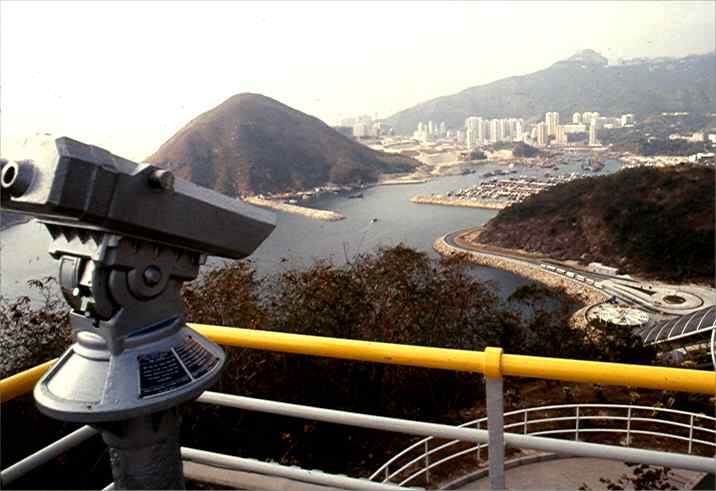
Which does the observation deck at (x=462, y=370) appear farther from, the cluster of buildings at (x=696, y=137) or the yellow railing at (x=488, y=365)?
the cluster of buildings at (x=696, y=137)

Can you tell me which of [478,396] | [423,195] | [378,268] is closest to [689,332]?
[378,268]

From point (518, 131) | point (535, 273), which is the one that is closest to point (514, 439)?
point (535, 273)

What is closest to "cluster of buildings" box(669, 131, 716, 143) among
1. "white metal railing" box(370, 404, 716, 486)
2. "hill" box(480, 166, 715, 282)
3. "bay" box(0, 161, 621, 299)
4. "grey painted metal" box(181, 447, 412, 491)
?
"hill" box(480, 166, 715, 282)

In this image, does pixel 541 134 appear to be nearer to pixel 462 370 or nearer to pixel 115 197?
pixel 462 370

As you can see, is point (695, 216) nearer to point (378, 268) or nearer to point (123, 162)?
point (378, 268)

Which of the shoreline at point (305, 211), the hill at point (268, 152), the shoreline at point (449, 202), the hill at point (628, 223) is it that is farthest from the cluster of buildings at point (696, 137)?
the hill at point (268, 152)

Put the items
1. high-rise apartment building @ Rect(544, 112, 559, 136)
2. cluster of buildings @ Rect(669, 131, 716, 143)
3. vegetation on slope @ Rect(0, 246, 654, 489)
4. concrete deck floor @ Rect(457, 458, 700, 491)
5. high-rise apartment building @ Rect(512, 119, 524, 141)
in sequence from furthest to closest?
high-rise apartment building @ Rect(512, 119, 524, 141) < high-rise apartment building @ Rect(544, 112, 559, 136) < cluster of buildings @ Rect(669, 131, 716, 143) < vegetation on slope @ Rect(0, 246, 654, 489) < concrete deck floor @ Rect(457, 458, 700, 491)

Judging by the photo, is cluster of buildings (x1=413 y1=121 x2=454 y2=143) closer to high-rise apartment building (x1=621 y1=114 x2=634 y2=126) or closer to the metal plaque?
high-rise apartment building (x1=621 y1=114 x2=634 y2=126)
